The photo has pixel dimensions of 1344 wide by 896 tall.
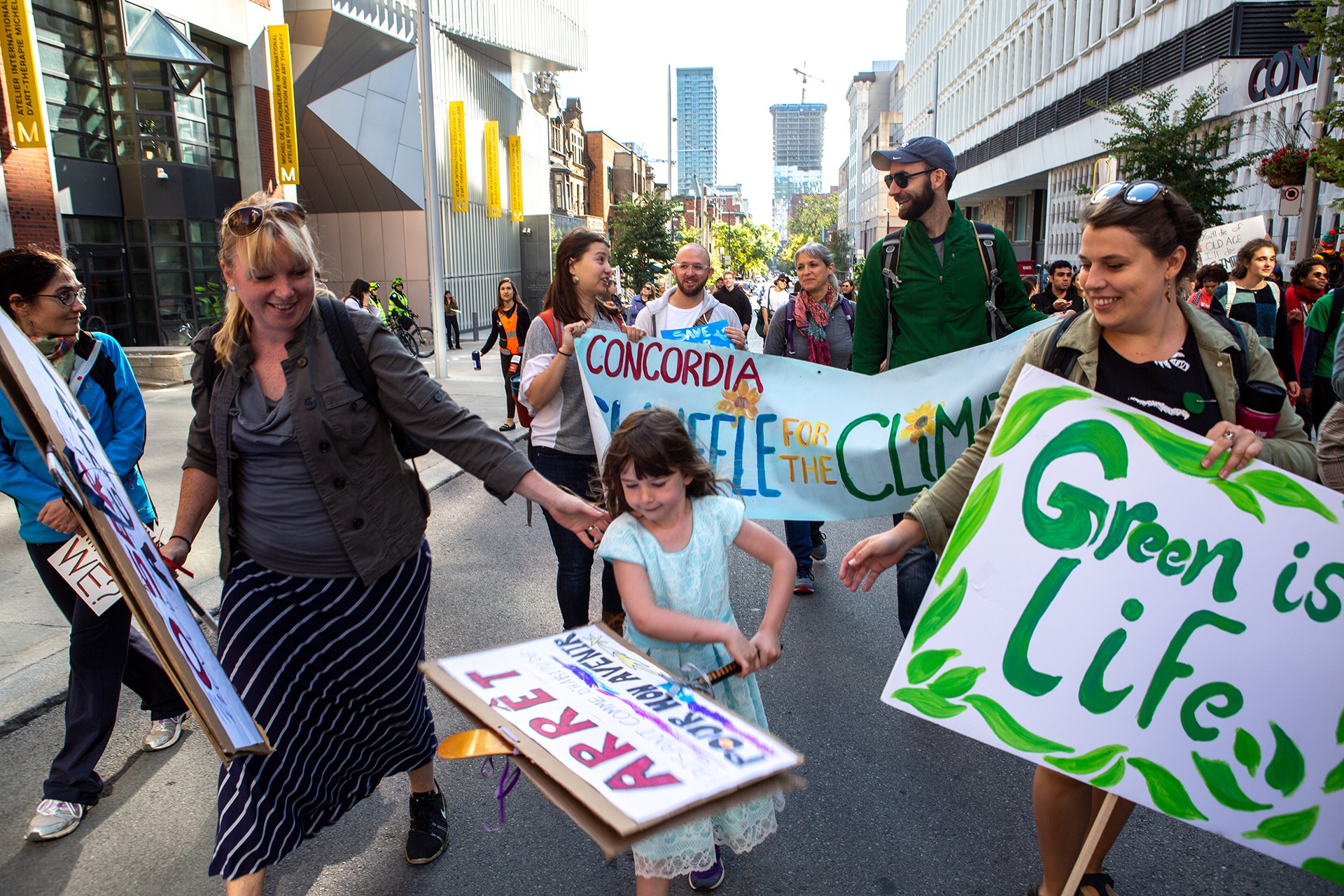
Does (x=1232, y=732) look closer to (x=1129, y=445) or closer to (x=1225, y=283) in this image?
(x=1129, y=445)

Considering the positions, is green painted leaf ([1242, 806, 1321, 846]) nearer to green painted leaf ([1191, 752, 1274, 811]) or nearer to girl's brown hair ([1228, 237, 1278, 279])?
green painted leaf ([1191, 752, 1274, 811])

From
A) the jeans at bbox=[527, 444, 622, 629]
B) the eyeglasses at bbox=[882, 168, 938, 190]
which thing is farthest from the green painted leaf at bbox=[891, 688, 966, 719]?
the eyeglasses at bbox=[882, 168, 938, 190]

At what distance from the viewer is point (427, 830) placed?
3.01 m

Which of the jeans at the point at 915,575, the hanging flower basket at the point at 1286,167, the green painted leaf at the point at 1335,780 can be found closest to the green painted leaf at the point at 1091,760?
the green painted leaf at the point at 1335,780

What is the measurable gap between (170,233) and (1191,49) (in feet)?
78.5

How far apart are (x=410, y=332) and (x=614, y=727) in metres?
21.9

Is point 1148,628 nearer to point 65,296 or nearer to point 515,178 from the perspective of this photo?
point 65,296

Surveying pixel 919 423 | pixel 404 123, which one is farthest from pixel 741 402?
pixel 404 123

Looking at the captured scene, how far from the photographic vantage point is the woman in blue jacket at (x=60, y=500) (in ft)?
10.4

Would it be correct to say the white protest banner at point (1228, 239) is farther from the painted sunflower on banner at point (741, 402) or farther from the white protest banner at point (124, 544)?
the white protest banner at point (124, 544)

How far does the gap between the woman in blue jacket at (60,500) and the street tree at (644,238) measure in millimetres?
41580

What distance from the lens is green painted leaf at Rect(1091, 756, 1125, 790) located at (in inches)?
78.4

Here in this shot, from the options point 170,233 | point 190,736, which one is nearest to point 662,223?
point 170,233

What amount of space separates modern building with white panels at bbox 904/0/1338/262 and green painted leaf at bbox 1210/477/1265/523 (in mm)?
17278
